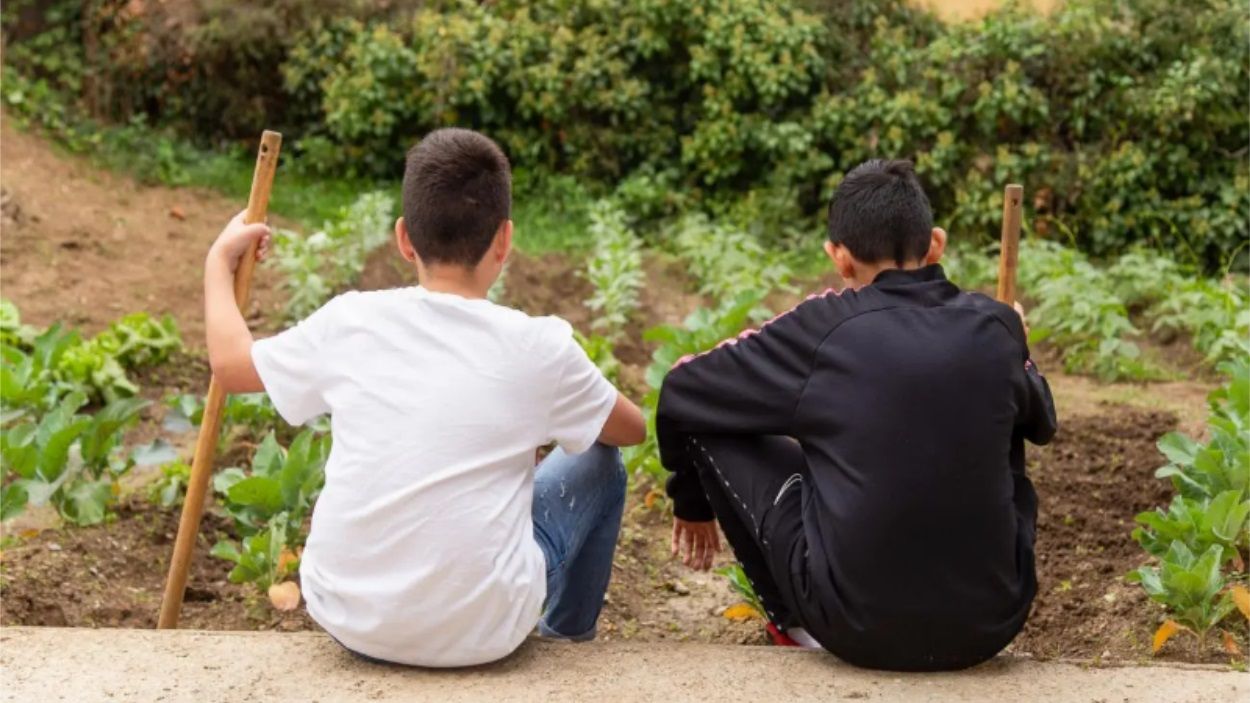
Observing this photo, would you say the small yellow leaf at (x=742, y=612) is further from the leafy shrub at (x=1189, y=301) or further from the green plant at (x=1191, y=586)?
the leafy shrub at (x=1189, y=301)

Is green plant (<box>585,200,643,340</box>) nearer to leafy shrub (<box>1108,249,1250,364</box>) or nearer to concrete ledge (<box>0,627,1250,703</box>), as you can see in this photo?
leafy shrub (<box>1108,249,1250,364</box>)

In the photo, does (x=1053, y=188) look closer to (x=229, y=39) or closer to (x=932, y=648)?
(x=229, y=39)

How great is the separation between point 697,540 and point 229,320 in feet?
3.88

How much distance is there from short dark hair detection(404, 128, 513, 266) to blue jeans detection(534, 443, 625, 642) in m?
0.54

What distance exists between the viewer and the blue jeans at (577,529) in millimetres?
3662

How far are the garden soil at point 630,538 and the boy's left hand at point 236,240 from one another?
3.65 ft

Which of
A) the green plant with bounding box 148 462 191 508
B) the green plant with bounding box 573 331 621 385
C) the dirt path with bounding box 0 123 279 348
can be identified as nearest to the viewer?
the green plant with bounding box 148 462 191 508

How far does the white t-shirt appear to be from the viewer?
10.8 feet

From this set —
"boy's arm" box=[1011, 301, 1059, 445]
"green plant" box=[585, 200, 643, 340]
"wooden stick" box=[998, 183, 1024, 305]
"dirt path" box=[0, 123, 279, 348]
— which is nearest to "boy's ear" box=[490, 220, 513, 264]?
"boy's arm" box=[1011, 301, 1059, 445]

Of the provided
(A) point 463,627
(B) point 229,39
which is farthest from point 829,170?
(A) point 463,627

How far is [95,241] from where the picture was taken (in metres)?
8.88

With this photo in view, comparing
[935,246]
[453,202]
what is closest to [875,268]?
[935,246]

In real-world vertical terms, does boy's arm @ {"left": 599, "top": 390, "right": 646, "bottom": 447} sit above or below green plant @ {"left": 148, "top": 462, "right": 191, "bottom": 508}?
above

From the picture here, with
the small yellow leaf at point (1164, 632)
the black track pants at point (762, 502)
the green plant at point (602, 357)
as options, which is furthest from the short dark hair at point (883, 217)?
the green plant at point (602, 357)
